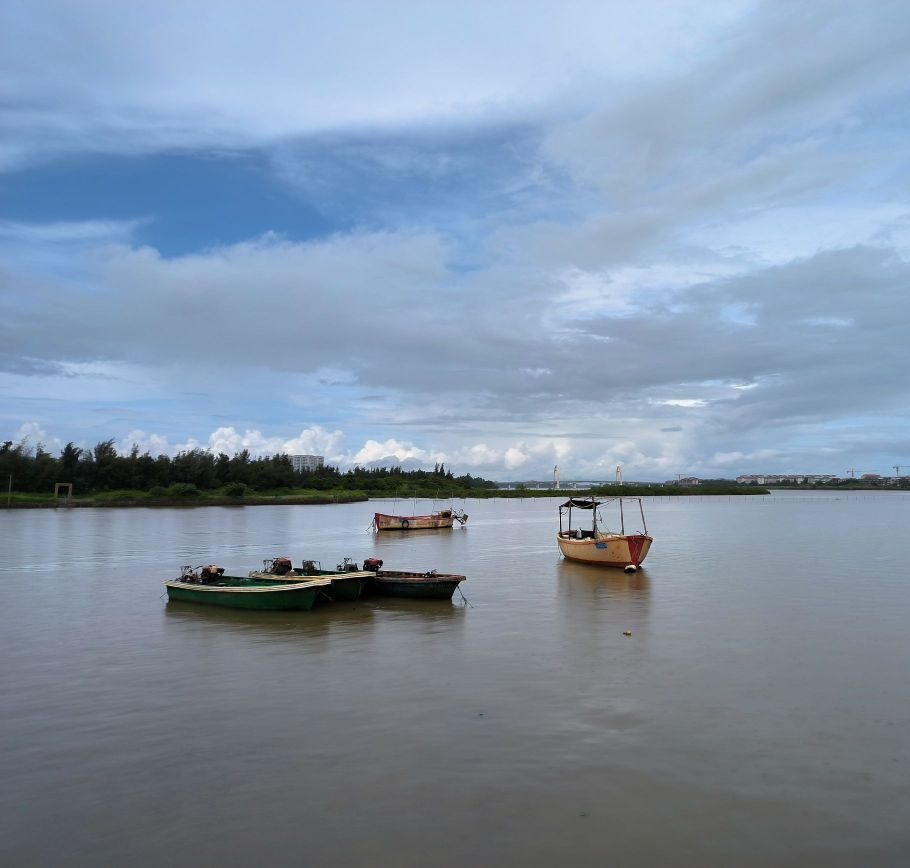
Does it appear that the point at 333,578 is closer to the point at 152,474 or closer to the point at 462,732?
the point at 462,732

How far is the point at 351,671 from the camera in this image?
12.4 m

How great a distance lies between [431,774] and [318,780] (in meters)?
1.19

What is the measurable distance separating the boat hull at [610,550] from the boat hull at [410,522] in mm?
24101

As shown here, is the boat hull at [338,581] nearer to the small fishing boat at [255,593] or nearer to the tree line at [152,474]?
the small fishing boat at [255,593]

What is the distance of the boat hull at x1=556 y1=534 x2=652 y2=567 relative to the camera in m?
26.0

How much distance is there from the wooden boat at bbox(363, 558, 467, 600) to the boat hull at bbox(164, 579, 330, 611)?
1.82 metres

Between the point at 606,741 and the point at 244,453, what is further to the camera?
the point at 244,453

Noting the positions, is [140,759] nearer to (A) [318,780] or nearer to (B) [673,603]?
(A) [318,780]

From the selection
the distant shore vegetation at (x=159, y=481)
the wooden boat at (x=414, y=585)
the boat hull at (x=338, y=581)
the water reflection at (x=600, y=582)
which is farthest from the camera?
the distant shore vegetation at (x=159, y=481)

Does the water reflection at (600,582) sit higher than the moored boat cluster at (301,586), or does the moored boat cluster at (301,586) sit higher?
the moored boat cluster at (301,586)

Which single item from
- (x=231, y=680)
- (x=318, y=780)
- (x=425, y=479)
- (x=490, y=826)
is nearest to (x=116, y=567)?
(x=231, y=680)

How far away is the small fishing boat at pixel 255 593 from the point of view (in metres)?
18.0

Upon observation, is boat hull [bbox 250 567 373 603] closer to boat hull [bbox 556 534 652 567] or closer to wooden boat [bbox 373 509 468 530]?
boat hull [bbox 556 534 652 567]

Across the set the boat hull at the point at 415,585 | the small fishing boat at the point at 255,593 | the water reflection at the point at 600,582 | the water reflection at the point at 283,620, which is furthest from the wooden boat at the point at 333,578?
the water reflection at the point at 600,582
